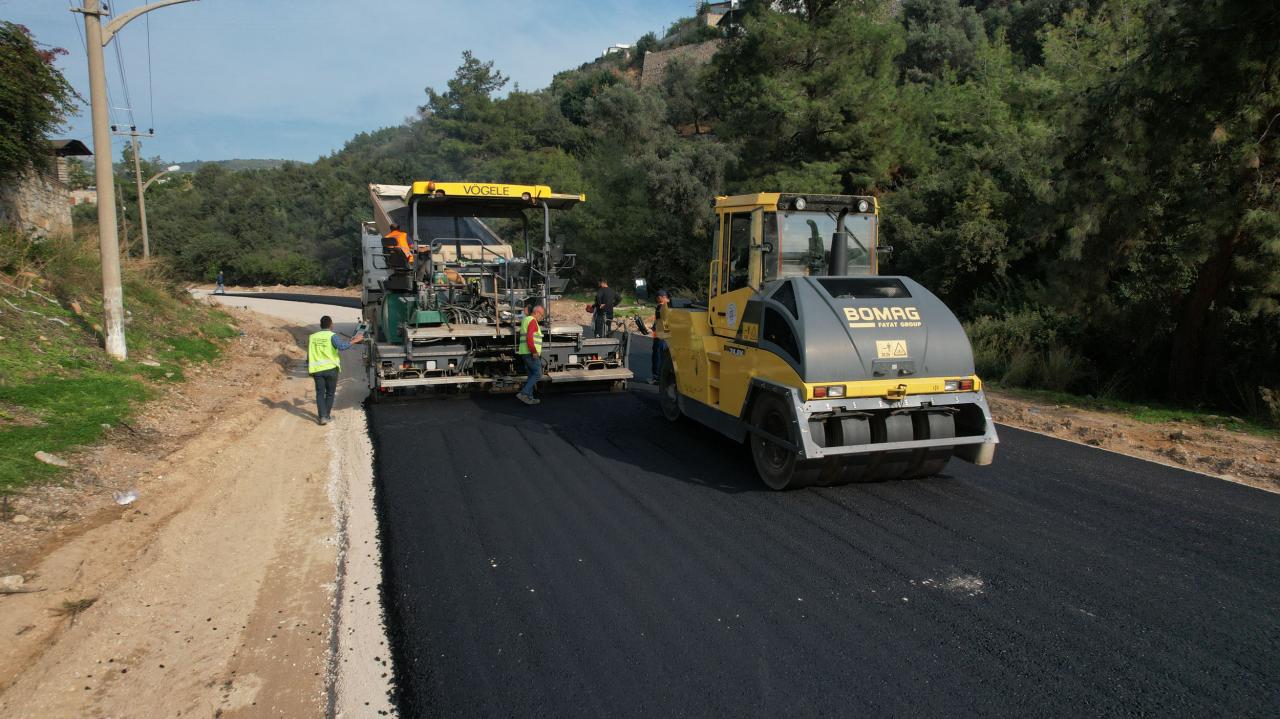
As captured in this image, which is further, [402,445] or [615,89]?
[615,89]

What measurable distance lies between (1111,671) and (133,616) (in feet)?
17.7

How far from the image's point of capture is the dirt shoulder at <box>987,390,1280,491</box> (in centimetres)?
721

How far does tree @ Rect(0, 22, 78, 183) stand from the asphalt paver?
Result: 12.3 meters

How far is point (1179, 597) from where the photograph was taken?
14.7ft

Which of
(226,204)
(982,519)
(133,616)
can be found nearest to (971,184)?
(982,519)

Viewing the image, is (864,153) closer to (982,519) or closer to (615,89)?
(982,519)

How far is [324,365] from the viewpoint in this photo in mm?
9516

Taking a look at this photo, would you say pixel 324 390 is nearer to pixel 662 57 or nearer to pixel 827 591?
pixel 827 591

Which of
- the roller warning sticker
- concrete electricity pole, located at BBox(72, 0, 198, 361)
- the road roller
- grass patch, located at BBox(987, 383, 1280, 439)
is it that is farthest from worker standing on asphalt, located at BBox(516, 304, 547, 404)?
grass patch, located at BBox(987, 383, 1280, 439)

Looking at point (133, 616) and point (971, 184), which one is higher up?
point (971, 184)

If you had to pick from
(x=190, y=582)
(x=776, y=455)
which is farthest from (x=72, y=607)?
(x=776, y=455)

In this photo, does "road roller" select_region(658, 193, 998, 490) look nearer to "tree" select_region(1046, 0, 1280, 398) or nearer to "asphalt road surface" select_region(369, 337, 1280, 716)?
"asphalt road surface" select_region(369, 337, 1280, 716)

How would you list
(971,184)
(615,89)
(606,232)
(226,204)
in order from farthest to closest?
(226,204) < (615,89) < (606,232) < (971,184)

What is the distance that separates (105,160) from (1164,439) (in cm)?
1431
